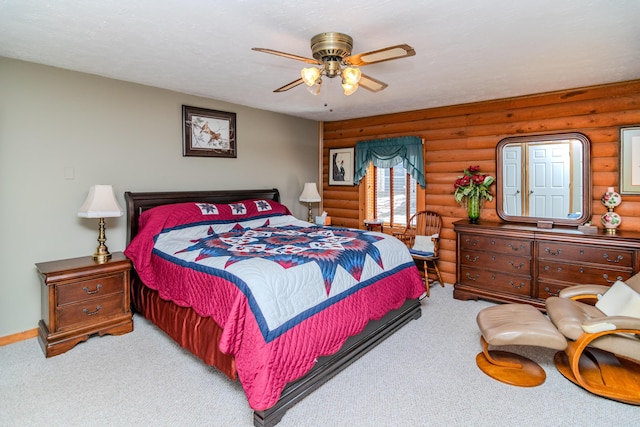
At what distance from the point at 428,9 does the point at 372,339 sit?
2.45 meters

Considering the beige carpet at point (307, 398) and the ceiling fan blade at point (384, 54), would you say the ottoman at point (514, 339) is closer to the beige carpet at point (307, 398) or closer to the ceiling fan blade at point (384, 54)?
the beige carpet at point (307, 398)

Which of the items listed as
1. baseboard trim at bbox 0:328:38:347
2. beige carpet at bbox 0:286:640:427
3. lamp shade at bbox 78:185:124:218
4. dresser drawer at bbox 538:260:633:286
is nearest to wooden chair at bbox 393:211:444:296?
dresser drawer at bbox 538:260:633:286

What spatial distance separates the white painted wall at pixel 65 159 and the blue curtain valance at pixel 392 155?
2393 millimetres

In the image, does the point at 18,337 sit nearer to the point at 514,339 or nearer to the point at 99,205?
the point at 99,205

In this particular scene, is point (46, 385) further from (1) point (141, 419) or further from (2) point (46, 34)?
(2) point (46, 34)

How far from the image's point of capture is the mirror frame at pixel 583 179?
370 centimetres

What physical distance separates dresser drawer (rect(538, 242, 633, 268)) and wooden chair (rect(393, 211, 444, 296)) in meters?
1.22

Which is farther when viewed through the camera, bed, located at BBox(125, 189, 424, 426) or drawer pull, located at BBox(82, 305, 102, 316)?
drawer pull, located at BBox(82, 305, 102, 316)

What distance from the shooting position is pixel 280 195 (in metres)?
5.40

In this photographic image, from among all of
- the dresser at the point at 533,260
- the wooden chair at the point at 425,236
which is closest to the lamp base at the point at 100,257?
the wooden chair at the point at 425,236

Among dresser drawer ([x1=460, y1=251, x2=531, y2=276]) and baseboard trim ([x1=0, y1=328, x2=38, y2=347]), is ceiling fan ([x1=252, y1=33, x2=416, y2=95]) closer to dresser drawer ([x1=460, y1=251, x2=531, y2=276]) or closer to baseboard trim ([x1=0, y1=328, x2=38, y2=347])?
dresser drawer ([x1=460, y1=251, x2=531, y2=276])

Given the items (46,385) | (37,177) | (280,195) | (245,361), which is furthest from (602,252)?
(37,177)

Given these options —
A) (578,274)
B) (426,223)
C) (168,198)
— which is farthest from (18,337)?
(578,274)

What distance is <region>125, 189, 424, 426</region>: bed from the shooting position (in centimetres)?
207
